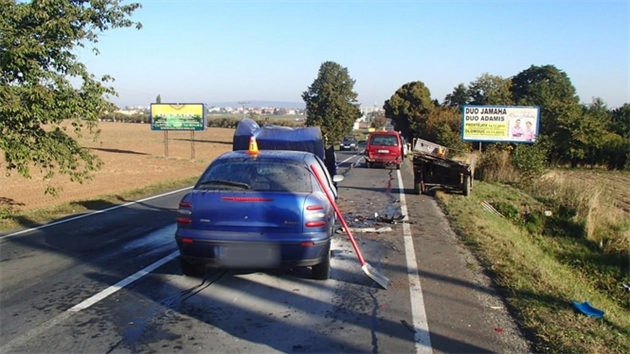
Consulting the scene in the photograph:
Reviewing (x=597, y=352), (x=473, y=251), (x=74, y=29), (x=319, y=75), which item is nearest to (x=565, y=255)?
(x=473, y=251)

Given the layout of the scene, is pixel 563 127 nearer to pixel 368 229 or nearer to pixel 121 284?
pixel 368 229

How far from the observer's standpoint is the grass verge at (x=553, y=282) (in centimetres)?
480

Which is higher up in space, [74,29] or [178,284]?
[74,29]

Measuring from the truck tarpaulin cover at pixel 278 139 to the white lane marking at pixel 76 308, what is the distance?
5318mm

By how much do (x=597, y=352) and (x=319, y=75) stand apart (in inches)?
2311

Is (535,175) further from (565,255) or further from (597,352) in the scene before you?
(597,352)

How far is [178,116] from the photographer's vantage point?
123 feet

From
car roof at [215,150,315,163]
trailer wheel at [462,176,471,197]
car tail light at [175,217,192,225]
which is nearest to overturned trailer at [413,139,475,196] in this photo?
trailer wheel at [462,176,471,197]

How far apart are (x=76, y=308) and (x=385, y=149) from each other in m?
23.0

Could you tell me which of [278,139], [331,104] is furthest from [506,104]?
[278,139]

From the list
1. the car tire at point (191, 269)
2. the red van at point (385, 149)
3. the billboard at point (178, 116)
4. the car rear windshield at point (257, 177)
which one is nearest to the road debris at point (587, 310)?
the car rear windshield at point (257, 177)

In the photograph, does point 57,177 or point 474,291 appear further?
point 57,177

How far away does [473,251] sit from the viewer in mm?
8453

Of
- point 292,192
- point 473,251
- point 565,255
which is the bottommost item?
point 565,255
